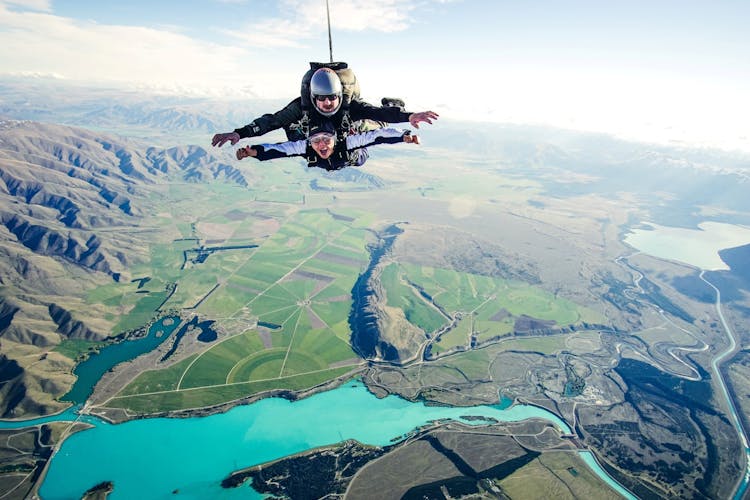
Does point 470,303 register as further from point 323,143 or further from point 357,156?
point 323,143

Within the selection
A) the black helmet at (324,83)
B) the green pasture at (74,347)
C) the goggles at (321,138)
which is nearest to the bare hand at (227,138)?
the goggles at (321,138)

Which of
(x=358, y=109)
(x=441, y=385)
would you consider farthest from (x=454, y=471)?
(x=358, y=109)

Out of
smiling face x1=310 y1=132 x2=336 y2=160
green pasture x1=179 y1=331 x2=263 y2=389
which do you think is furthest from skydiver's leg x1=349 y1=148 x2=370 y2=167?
green pasture x1=179 y1=331 x2=263 y2=389

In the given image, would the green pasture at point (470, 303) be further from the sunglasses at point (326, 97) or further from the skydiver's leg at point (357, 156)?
the sunglasses at point (326, 97)

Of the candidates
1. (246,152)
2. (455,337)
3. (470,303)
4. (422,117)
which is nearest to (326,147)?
(246,152)

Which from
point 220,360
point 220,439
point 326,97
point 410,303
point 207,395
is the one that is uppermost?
point 326,97

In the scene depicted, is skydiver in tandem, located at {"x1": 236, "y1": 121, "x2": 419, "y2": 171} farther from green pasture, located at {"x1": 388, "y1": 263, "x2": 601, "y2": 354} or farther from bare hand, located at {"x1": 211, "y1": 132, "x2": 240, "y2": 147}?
green pasture, located at {"x1": 388, "y1": 263, "x2": 601, "y2": 354}

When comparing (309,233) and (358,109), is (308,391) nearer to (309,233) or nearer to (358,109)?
(358,109)

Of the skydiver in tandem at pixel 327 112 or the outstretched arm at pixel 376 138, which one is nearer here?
the skydiver in tandem at pixel 327 112
